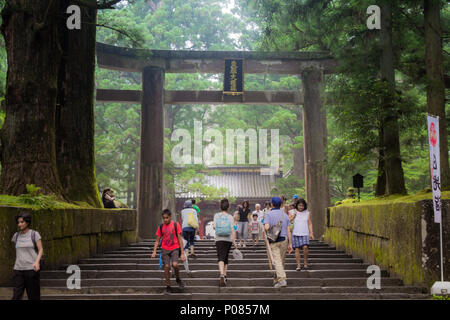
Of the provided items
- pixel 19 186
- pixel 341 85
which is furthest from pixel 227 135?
pixel 19 186

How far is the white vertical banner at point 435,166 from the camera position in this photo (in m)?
6.38

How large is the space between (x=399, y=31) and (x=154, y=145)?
25.6ft

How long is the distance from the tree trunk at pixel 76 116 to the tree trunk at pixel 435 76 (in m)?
6.75

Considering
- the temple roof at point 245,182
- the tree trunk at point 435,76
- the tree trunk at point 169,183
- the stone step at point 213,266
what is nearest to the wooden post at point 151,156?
the stone step at point 213,266

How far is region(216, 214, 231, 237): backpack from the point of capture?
23.7 ft

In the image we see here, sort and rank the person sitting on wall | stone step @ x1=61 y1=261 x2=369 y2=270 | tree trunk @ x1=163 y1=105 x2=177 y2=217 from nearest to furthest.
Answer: stone step @ x1=61 y1=261 x2=369 y2=270, the person sitting on wall, tree trunk @ x1=163 y1=105 x2=177 y2=217

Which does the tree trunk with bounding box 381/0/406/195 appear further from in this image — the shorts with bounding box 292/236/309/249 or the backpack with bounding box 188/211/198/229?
the backpack with bounding box 188/211/198/229

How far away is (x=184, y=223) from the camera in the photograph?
9.52m

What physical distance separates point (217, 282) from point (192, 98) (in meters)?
9.01

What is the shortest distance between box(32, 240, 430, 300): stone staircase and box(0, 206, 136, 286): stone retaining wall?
36cm

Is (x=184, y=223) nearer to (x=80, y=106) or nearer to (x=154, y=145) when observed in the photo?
(x=80, y=106)

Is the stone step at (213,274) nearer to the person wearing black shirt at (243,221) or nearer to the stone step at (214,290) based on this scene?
the stone step at (214,290)

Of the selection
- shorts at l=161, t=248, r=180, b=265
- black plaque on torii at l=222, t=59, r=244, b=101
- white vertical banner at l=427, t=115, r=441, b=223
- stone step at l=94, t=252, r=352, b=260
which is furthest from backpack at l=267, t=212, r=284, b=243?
black plaque on torii at l=222, t=59, r=244, b=101

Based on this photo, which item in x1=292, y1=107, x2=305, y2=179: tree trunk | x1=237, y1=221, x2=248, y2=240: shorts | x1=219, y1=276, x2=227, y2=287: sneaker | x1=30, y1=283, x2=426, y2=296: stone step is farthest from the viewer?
x1=292, y1=107, x2=305, y2=179: tree trunk
